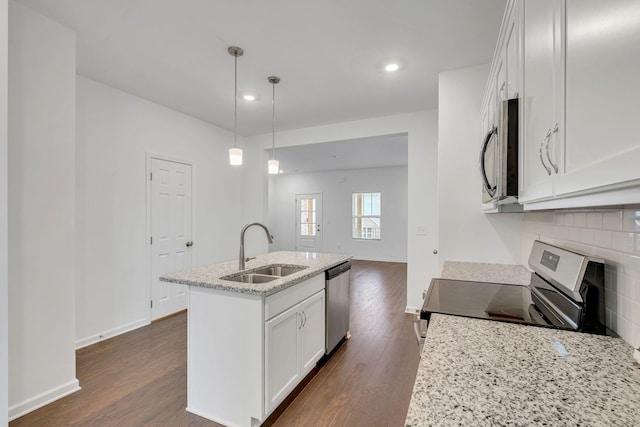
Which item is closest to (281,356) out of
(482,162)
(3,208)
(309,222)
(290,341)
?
(290,341)

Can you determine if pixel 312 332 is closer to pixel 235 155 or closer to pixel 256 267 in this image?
pixel 256 267

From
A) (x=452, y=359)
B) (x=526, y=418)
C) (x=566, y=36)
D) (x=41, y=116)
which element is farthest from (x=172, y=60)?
(x=526, y=418)

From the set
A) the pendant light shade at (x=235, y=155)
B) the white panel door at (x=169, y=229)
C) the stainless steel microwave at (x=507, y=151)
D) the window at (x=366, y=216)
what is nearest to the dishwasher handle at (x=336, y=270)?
the pendant light shade at (x=235, y=155)

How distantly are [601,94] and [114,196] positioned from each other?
3767mm

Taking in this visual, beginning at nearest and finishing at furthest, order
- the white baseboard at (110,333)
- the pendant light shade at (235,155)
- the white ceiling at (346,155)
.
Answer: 1. the pendant light shade at (235,155)
2. the white baseboard at (110,333)
3. the white ceiling at (346,155)

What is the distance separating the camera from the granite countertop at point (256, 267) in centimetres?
173

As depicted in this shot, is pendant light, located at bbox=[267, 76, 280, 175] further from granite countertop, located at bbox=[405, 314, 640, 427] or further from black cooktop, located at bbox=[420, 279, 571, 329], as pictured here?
granite countertop, located at bbox=[405, 314, 640, 427]

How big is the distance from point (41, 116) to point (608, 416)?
122 inches

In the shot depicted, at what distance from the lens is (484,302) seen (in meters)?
1.36

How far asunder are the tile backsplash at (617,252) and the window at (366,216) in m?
6.73

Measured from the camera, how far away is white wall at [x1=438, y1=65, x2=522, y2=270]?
8.04 feet

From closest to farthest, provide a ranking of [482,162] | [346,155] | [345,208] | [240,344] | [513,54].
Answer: [513,54], [482,162], [240,344], [346,155], [345,208]

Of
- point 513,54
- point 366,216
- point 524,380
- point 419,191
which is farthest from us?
point 366,216

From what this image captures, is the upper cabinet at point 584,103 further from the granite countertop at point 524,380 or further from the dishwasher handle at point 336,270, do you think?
the dishwasher handle at point 336,270
